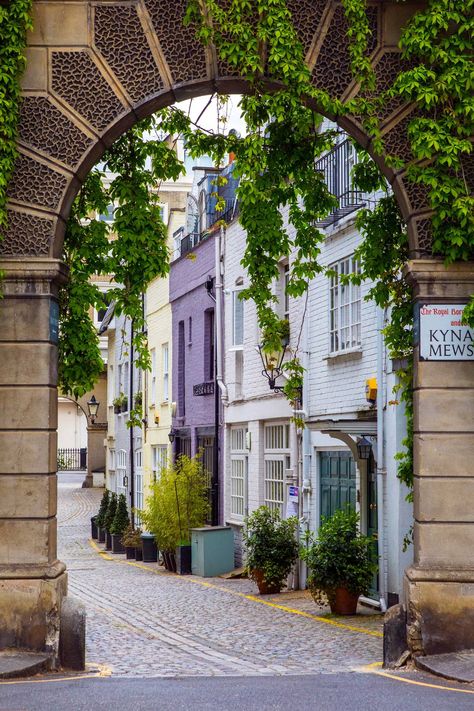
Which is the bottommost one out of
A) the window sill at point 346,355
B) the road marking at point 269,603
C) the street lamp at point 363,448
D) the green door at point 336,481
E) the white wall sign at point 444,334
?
the road marking at point 269,603

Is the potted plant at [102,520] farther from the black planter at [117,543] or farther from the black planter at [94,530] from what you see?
the black planter at [117,543]

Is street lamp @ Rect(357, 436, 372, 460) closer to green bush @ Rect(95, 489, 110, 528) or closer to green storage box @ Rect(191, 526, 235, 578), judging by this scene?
green storage box @ Rect(191, 526, 235, 578)

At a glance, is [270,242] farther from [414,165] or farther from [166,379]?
[166,379]

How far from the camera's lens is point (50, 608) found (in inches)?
453

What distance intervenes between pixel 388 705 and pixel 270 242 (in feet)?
20.1

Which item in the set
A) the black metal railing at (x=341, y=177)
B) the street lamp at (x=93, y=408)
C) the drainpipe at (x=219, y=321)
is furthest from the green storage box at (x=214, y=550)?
the street lamp at (x=93, y=408)

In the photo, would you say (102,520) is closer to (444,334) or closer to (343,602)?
(343,602)

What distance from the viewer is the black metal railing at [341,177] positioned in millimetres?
19984

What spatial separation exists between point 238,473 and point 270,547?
632cm

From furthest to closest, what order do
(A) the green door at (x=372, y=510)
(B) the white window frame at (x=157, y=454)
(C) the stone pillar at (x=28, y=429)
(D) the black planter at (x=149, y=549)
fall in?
(B) the white window frame at (x=157, y=454) < (D) the black planter at (x=149, y=549) < (A) the green door at (x=372, y=510) < (C) the stone pillar at (x=28, y=429)

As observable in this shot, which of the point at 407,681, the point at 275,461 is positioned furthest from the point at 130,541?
the point at 407,681

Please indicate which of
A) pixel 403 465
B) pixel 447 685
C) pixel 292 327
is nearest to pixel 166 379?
pixel 292 327

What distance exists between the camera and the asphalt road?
9.52 meters

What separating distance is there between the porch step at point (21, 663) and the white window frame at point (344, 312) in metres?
9.67
